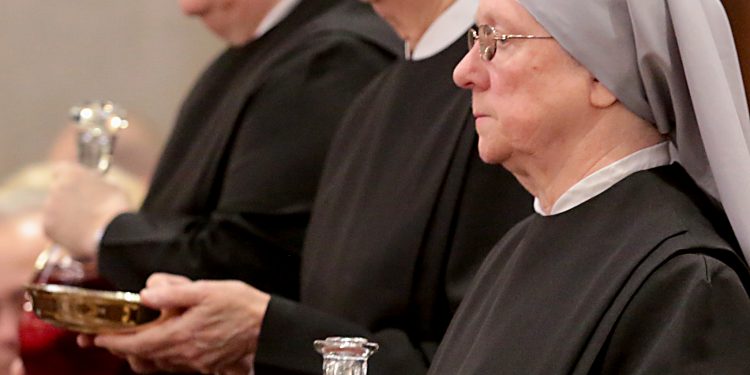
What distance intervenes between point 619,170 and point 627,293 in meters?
0.29

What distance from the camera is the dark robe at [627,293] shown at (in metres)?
2.65

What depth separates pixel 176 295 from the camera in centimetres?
398

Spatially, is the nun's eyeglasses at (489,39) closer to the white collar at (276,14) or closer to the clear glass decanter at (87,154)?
the white collar at (276,14)

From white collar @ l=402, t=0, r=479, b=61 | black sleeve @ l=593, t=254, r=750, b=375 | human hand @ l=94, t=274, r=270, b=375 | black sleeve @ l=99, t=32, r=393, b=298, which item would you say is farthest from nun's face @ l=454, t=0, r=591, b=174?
black sleeve @ l=99, t=32, r=393, b=298

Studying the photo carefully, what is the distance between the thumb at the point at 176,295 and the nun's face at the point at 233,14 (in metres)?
1.28

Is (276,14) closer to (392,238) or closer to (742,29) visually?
(392,238)

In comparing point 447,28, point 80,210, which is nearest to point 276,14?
point 80,210

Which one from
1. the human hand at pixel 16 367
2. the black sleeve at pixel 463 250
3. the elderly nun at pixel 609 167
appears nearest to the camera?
the elderly nun at pixel 609 167

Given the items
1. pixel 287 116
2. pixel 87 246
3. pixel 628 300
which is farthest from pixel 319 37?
pixel 628 300

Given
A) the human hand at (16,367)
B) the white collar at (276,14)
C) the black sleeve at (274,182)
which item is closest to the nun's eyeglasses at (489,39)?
the black sleeve at (274,182)

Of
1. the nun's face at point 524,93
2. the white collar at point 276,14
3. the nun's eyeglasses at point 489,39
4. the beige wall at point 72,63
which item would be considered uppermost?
the nun's eyeglasses at point 489,39

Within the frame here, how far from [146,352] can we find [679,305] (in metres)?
1.80

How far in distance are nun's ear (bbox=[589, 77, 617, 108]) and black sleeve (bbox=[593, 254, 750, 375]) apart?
343mm

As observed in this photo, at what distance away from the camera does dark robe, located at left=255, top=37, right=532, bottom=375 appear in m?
3.71
